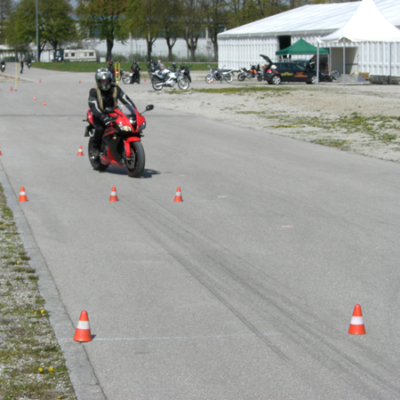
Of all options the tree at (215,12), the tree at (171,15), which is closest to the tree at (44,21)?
the tree at (171,15)

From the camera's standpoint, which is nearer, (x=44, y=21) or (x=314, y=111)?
(x=314, y=111)

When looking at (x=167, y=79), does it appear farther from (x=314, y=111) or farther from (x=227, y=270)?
(x=227, y=270)

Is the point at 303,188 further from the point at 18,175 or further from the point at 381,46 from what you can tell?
the point at 381,46

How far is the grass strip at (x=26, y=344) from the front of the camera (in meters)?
4.27

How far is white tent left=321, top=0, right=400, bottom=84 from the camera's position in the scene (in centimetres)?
3909

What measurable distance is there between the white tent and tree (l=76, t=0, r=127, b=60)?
66.8 meters

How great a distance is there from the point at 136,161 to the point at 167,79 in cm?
2703

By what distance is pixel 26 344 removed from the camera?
195 inches

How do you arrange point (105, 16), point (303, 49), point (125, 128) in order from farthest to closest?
point (105, 16)
point (303, 49)
point (125, 128)

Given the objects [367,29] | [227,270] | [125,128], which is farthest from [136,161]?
[367,29]

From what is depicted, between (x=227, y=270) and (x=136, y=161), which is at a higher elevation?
(x=136, y=161)

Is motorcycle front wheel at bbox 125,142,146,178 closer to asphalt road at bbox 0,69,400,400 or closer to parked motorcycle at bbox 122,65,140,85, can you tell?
asphalt road at bbox 0,69,400,400

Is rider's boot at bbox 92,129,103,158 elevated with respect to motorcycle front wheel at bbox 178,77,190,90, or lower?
lower

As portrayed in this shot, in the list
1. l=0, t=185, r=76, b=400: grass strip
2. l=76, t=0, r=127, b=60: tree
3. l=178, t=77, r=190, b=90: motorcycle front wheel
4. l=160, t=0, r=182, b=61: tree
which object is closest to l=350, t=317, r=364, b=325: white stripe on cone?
l=0, t=185, r=76, b=400: grass strip
